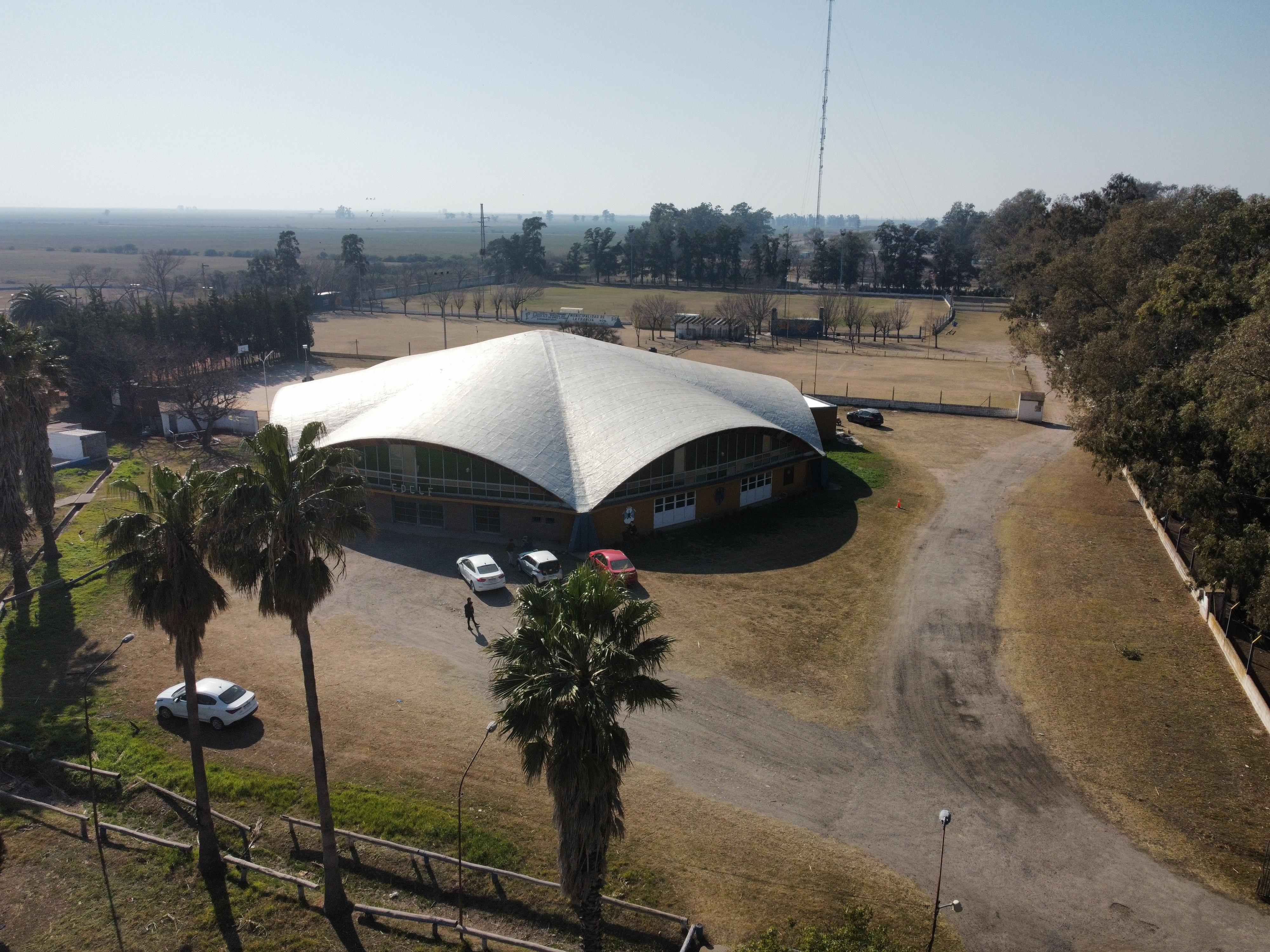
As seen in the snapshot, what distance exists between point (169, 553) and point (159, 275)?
125927mm

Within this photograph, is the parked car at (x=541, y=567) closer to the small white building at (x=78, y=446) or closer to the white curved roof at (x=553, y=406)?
the white curved roof at (x=553, y=406)

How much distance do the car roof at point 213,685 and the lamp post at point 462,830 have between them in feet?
25.4

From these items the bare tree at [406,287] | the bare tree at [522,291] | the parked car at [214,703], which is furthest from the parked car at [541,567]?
the bare tree at [406,287]

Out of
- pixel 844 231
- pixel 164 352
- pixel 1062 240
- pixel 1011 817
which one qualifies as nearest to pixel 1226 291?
pixel 1011 817

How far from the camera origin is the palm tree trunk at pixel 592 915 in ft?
50.1

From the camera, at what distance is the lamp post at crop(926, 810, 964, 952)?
16344mm

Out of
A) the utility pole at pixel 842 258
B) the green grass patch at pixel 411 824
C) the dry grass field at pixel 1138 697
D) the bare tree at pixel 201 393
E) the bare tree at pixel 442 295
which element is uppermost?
the utility pole at pixel 842 258

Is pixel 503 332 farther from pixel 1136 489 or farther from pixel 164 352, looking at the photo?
pixel 1136 489

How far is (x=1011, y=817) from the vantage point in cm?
2080

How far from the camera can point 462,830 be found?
20156mm

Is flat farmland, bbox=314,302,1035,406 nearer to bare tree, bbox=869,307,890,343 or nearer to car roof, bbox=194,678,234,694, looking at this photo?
bare tree, bbox=869,307,890,343

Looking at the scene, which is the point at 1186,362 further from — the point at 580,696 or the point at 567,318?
the point at 567,318

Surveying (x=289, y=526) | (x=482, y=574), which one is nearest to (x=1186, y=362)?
(x=482, y=574)

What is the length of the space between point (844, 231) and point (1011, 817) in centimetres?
14991
